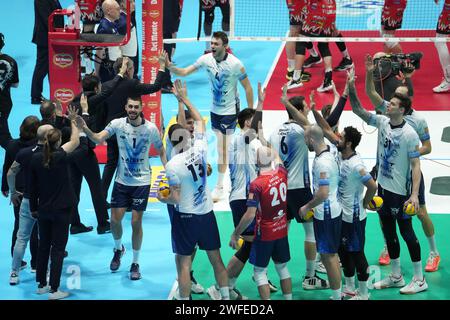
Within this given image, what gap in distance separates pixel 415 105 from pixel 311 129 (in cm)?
770

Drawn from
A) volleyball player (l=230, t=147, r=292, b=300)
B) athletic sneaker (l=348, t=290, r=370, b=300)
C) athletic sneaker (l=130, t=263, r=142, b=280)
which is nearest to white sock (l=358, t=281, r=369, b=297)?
athletic sneaker (l=348, t=290, r=370, b=300)

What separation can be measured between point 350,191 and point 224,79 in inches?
142

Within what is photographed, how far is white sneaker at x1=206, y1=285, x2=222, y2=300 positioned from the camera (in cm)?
993

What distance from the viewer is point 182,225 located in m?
9.24

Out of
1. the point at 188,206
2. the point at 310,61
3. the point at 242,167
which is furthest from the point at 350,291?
the point at 310,61

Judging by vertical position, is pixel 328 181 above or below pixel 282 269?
above

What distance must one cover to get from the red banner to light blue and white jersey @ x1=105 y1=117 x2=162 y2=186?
350 cm

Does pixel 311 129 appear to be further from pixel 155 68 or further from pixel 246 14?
pixel 246 14

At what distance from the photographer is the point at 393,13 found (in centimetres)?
1722

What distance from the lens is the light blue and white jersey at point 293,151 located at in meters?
10.0

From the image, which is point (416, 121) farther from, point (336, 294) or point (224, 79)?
point (224, 79)

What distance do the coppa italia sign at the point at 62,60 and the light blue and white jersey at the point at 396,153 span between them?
5.81 metres

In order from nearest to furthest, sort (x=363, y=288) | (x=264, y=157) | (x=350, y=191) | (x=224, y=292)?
(x=264, y=157), (x=224, y=292), (x=350, y=191), (x=363, y=288)

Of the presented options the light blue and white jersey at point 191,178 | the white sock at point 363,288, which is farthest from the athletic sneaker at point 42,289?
the white sock at point 363,288
